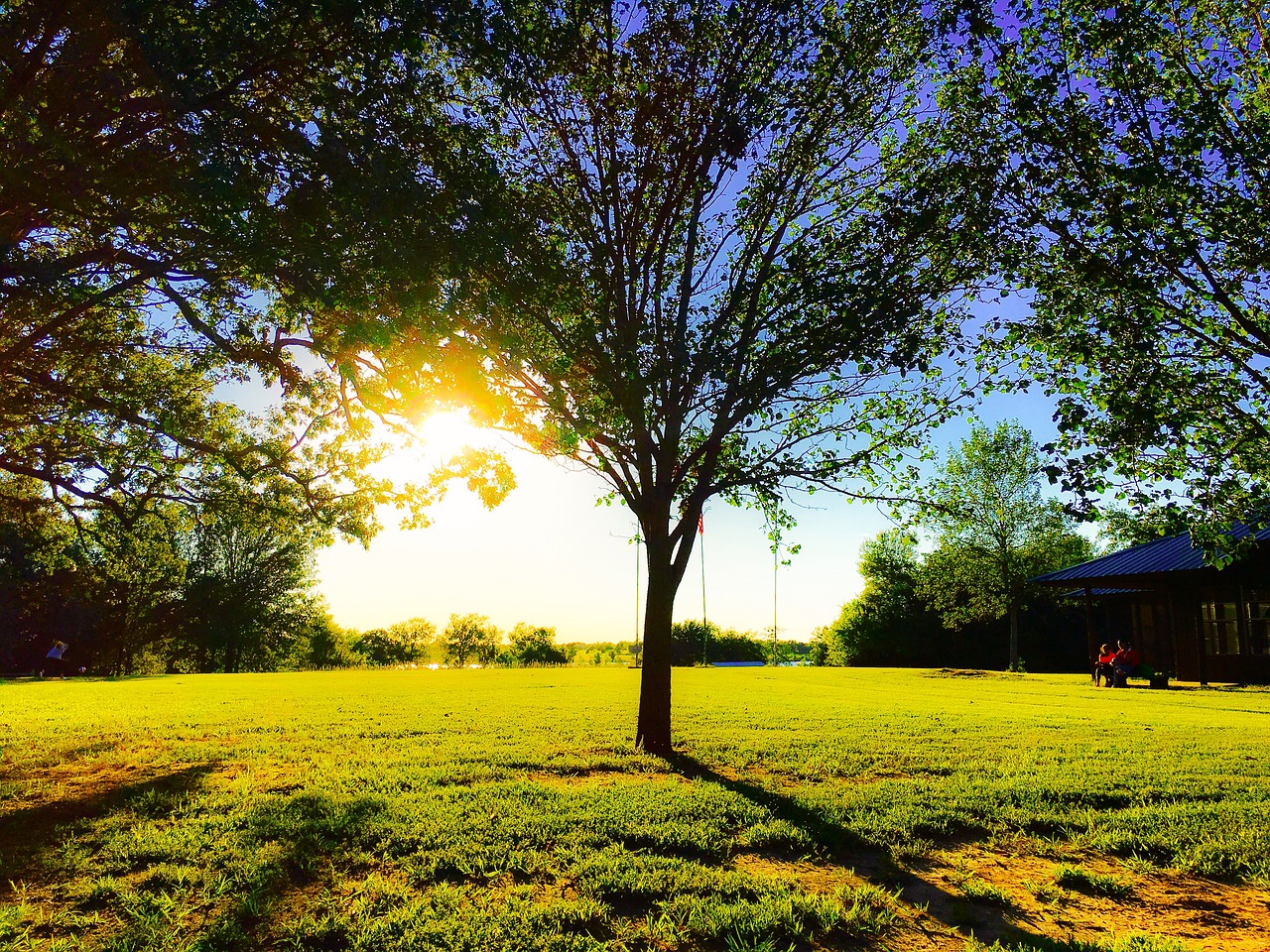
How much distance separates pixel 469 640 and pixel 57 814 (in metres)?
47.7

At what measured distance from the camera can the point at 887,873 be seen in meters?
4.93

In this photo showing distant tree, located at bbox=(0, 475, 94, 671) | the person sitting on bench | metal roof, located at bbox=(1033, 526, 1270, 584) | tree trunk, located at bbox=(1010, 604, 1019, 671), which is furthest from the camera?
tree trunk, located at bbox=(1010, 604, 1019, 671)

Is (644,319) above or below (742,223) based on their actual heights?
below

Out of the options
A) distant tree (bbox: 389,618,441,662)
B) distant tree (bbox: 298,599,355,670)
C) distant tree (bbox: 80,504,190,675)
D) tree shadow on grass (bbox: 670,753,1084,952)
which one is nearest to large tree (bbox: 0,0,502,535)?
tree shadow on grass (bbox: 670,753,1084,952)

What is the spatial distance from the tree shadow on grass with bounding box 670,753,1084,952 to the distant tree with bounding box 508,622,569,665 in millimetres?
41296

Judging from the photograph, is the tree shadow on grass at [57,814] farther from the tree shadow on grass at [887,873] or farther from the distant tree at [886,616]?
the distant tree at [886,616]

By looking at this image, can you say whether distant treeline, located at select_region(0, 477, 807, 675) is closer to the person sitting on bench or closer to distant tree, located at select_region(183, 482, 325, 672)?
distant tree, located at select_region(183, 482, 325, 672)

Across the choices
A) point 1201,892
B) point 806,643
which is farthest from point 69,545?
point 806,643

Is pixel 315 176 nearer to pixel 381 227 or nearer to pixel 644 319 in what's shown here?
pixel 381 227

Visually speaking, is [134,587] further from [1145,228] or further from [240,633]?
[1145,228]

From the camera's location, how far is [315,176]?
23.0 ft

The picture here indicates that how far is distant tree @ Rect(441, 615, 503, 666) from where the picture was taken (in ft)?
159

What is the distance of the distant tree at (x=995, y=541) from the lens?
39.9m

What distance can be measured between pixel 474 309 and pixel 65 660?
209 ft
